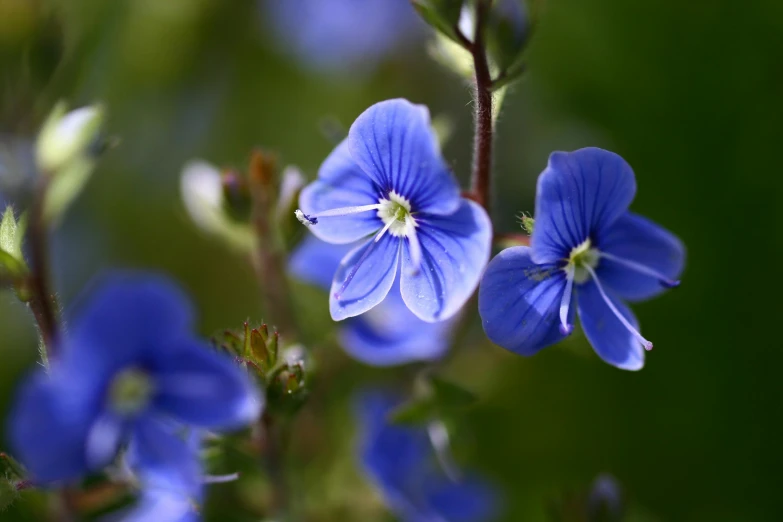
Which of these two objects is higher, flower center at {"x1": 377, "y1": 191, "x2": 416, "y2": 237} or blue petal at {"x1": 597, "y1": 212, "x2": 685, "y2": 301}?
flower center at {"x1": 377, "y1": 191, "x2": 416, "y2": 237}

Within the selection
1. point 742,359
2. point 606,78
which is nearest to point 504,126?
point 606,78

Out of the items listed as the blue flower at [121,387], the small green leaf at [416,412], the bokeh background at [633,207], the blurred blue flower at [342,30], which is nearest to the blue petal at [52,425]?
the blue flower at [121,387]

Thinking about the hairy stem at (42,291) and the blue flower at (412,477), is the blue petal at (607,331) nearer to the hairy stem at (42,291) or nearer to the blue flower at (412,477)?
the blue flower at (412,477)

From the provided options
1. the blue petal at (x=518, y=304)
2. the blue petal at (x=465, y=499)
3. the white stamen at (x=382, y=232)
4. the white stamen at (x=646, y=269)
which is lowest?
the blue petal at (x=465, y=499)

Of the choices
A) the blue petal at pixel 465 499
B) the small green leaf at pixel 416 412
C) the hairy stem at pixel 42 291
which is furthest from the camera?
Answer: the blue petal at pixel 465 499

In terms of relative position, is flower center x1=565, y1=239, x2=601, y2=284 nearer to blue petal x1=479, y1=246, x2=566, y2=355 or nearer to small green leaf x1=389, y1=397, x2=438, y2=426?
blue petal x1=479, y1=246, x2=566, y2=355

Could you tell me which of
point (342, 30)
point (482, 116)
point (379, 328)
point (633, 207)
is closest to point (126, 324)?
point (482, 116)

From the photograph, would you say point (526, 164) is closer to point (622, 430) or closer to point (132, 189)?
point (622, 430)

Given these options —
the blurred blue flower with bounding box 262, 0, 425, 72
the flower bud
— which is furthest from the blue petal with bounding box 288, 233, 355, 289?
the blurred blue flower with bounding box 262, 0, 425, 72
